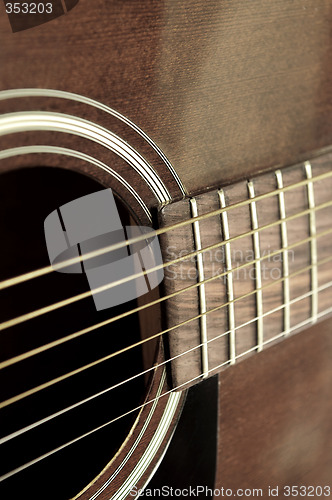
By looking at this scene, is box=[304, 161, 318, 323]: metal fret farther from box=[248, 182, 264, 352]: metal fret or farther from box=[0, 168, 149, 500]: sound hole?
box=[0, 168, 149, 500]: sound hole

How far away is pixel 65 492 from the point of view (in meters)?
0.54

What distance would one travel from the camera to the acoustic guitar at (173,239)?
1.32 feet

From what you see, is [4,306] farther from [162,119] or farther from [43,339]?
[162,119]

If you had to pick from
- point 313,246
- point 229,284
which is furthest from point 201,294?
point 313,246

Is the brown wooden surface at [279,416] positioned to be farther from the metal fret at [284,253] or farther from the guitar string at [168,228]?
the guitar string at [168,228]

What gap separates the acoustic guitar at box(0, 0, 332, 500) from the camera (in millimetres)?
402

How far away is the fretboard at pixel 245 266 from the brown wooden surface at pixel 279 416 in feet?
0.14

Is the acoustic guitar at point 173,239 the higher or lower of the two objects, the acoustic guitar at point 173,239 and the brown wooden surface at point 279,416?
the higher

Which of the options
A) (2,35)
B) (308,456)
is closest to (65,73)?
(2,35)

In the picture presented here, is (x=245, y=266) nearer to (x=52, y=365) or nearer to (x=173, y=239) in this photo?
(x=173, y=239)

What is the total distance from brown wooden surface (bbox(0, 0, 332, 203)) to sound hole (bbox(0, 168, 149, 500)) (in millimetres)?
112

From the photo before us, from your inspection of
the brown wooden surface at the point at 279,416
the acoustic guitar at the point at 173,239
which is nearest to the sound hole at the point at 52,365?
the acoustic guitar at the point at 173,239

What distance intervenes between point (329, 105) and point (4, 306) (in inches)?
15.0

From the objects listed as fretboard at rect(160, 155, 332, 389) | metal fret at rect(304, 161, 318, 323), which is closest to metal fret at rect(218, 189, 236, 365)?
fretboard at rect(160, 155, 332, 389)
